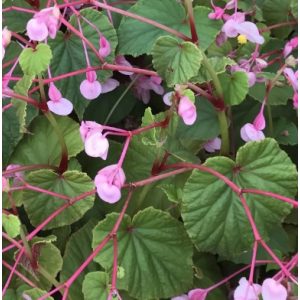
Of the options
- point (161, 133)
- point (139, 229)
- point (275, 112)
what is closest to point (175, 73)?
point (161, 133)

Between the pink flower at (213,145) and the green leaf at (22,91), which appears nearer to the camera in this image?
the green leaf at (22,91)

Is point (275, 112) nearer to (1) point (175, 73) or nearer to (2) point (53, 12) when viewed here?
(1) point (175, 73)

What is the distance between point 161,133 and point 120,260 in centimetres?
20

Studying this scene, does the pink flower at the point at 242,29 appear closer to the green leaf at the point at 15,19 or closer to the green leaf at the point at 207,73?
the green leaf at the point at 207,73

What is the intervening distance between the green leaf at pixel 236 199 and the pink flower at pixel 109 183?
111 mm

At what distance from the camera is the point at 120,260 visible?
854mm

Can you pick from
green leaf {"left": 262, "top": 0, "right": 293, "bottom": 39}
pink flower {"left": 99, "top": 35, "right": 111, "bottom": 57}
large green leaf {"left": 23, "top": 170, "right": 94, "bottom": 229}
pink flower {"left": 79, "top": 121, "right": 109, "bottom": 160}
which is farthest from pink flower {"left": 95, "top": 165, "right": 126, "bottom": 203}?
green leaf {"left": 262, "top": 0, "right": 293, "bottom": 39}

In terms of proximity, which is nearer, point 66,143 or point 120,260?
point 120,260

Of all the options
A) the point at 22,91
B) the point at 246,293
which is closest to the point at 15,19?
the point at 22,91

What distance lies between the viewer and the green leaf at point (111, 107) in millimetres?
1095

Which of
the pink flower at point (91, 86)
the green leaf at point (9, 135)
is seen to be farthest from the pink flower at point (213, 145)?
the green leaf at point (9, 135)

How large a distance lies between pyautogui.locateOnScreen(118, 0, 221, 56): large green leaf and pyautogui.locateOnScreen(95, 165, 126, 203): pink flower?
0.29 metres

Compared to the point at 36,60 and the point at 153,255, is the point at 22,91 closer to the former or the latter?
the point at 36,60

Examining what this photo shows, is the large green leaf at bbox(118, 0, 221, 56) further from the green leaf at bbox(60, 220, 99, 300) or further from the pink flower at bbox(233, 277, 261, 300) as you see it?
the pink flower at bbox(233, 277, 261, 300)
